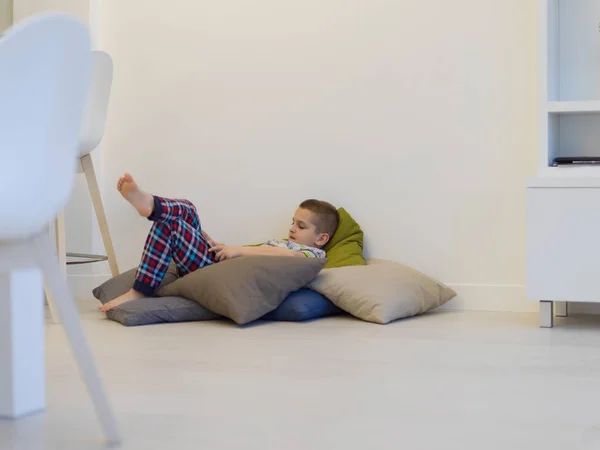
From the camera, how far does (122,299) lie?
11.0 ft

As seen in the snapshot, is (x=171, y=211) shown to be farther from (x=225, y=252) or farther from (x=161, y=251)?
(x=225, y=252)

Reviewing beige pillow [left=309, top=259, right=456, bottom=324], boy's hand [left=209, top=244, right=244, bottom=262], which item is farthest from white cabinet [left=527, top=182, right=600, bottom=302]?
boy's hand [left=209, top=244, right=244, bottom=262]

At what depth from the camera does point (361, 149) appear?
3.74 meters

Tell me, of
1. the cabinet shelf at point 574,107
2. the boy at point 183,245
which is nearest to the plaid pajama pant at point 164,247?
the boy at point 183,245

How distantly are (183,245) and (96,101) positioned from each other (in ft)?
2.18

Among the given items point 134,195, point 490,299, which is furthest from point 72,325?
point 490,299

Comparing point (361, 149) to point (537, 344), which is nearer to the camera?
point (537, 344)

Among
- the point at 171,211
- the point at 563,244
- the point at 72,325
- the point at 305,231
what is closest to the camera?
the point at 72,325

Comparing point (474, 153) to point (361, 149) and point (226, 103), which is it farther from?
point (226, 103)

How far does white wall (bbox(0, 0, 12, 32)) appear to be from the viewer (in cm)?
419

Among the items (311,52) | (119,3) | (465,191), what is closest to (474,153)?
(465,191)

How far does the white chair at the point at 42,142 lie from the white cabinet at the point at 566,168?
191cm

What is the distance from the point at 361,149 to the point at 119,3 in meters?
1.40

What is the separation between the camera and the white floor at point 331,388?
166 cm
